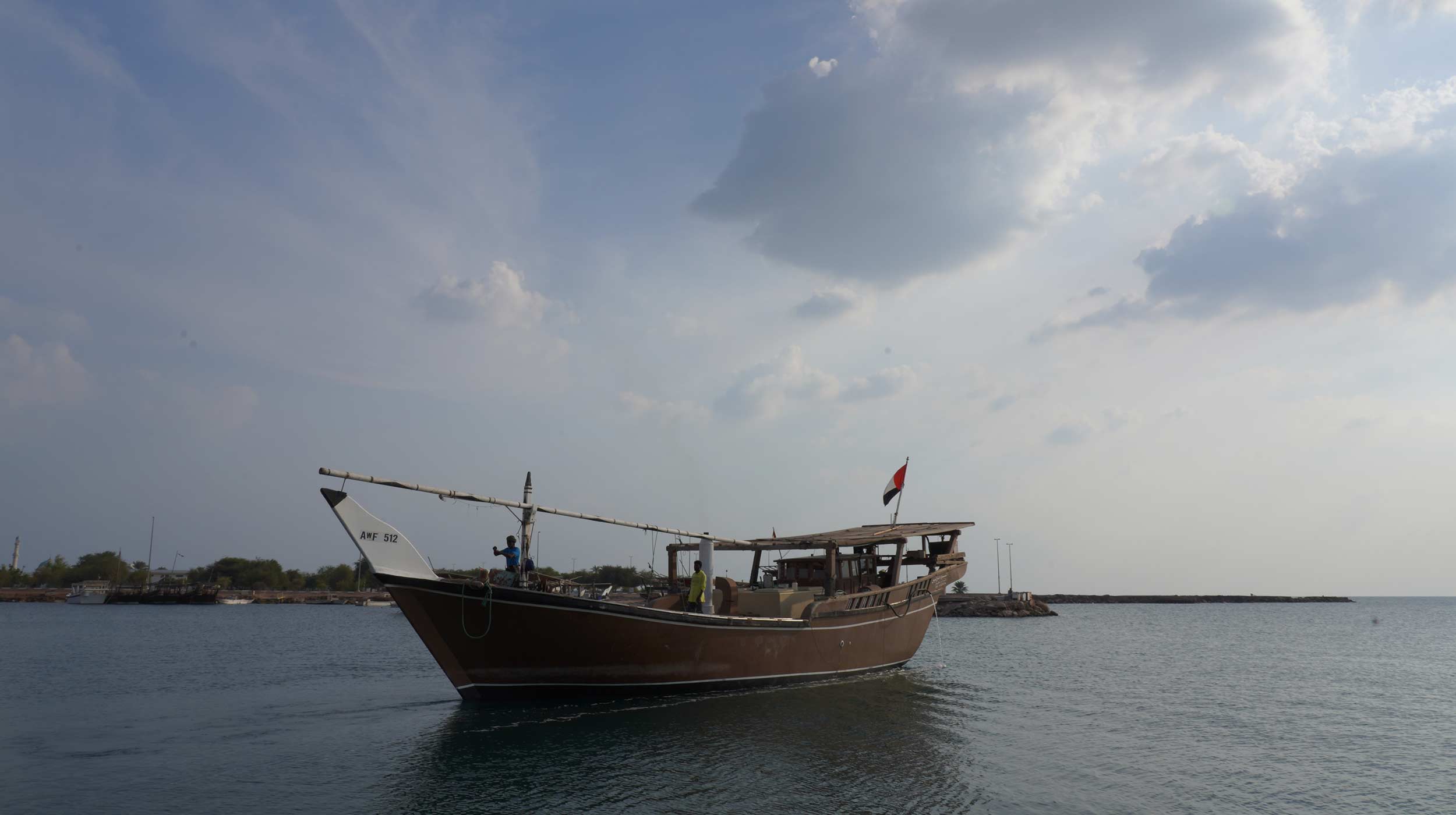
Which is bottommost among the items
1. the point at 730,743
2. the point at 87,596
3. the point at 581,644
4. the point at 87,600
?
the point at 87,600

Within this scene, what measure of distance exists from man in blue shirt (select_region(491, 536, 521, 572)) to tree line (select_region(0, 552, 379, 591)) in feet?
401

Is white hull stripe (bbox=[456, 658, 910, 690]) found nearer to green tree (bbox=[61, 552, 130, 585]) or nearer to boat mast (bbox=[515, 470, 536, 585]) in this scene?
boat mast (bbox=[515, 470, 536, 585])

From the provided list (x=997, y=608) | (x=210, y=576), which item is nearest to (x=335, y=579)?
(x=210, y=576)

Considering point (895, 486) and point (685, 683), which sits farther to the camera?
point (895, 486)

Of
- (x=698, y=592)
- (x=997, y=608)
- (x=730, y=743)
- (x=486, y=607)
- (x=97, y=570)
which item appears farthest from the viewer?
(x=97, y=570)

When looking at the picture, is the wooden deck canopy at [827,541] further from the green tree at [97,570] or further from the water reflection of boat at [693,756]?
the green tree at [97,570]

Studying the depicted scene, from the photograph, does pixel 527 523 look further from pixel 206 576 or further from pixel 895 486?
pixel 206 576

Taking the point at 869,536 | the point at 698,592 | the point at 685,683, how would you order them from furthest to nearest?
the point at 869,536 → the point at 698,592 → the point at 685,683

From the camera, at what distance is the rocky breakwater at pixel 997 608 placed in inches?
3991

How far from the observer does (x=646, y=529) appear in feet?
68.9

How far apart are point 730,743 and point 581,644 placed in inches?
165

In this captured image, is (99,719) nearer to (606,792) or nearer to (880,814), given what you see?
(606,792)

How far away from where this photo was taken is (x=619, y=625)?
18.0 meters

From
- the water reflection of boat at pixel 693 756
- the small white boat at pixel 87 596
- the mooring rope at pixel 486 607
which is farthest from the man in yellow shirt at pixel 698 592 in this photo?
the small white boat at pixel 87 596
